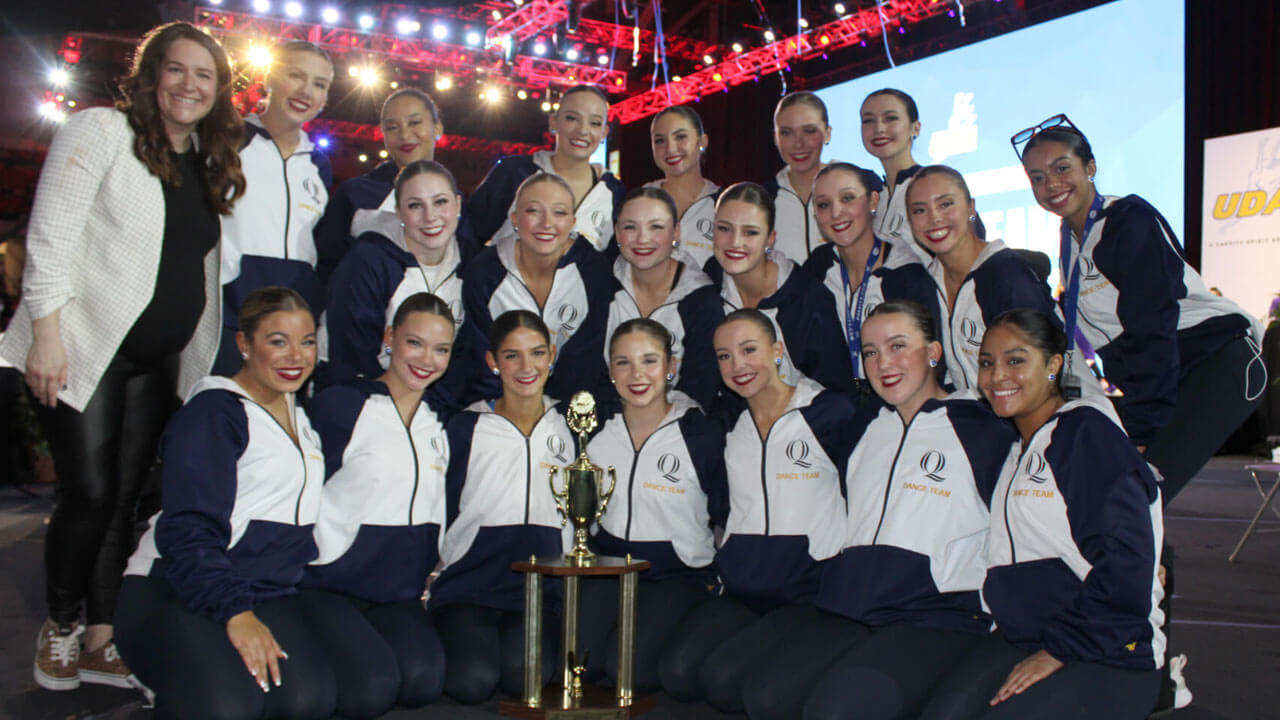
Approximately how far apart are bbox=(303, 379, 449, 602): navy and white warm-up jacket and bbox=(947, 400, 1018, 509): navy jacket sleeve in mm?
1783

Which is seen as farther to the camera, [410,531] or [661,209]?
[661,209]

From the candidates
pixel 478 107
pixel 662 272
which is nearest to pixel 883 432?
pixel 662 272

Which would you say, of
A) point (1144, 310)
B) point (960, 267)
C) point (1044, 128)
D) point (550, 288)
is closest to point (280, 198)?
point (550, 288)

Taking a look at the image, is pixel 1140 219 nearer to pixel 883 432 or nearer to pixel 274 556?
pixel 883 432

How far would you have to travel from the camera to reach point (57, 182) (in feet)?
9.73

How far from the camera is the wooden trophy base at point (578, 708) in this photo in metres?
3.02

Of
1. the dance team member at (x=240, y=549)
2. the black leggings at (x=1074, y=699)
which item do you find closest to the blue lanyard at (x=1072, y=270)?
the black leggings at (x=1074, y=699)

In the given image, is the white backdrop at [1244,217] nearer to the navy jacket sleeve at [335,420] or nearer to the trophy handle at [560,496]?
the trophy handle at [560,496]

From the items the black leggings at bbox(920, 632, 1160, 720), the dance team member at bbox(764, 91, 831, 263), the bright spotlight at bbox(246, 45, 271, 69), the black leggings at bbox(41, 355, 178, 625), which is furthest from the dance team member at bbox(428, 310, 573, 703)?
the bright spotlight at bbox(246, 45, 271, 69)

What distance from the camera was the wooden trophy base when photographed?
119 inches

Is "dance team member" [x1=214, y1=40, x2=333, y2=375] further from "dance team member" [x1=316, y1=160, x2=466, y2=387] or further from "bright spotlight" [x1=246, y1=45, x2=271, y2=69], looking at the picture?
"bright spotlight" [x1=246, y1=45, x2=271, y2=69]

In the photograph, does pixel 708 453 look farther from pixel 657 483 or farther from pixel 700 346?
pixel 700 346

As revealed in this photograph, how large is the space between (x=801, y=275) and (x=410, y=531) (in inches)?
71.8

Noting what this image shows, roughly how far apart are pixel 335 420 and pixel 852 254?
6.87 ft
